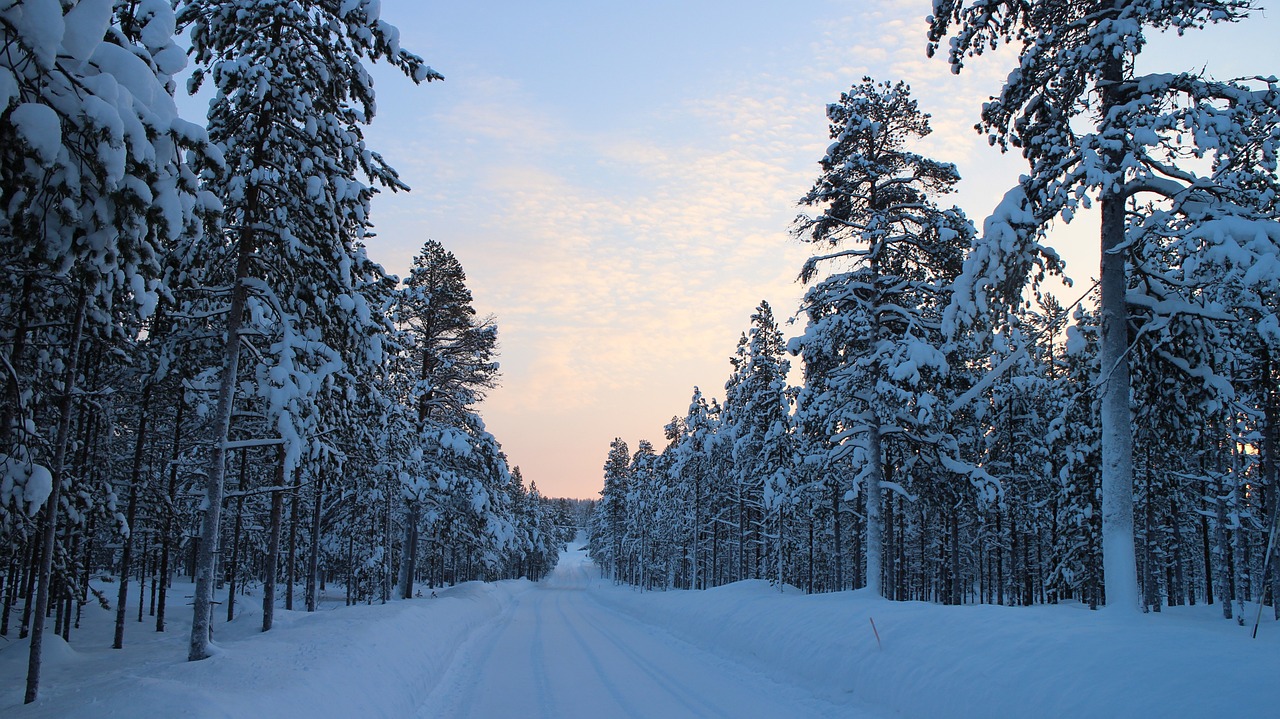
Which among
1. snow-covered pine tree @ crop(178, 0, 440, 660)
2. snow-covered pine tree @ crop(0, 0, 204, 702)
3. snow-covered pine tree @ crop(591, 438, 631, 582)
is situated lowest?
snow-covered pine tree @ crop(591, 438, 631, 582)

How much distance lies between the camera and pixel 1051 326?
1043 cm

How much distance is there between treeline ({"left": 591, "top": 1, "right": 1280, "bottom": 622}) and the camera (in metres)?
10.5

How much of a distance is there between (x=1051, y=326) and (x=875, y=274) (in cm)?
996

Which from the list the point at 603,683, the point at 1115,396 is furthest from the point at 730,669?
the point at 1115,396

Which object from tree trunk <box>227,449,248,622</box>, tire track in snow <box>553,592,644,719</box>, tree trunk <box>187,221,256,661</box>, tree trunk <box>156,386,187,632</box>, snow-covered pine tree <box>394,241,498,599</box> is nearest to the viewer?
tree trunk <box>187,221,256,661</box>

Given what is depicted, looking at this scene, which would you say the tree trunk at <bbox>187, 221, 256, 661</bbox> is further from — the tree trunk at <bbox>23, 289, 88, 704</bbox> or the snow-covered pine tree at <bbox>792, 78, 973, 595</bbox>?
the snow-covered pine tree at <bbox>792, 78, 973, 595</bbox>

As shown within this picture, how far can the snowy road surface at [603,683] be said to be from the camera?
435 inches

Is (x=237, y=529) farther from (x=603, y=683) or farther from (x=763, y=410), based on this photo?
(x=763, y=410)

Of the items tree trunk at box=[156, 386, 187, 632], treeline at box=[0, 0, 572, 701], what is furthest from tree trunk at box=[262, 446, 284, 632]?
tree trunk at box=[156, 386, 187, 632]

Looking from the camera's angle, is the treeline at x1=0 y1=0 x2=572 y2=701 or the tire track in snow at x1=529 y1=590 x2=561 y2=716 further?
the tire track in snow at x1=529 y1=590 x2=561 y2=716

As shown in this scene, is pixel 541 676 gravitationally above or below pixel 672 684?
below

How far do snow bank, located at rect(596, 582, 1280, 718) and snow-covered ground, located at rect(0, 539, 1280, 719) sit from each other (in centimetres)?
3

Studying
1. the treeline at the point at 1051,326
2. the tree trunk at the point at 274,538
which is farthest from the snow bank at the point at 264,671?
the treeline at the point at 1051,326

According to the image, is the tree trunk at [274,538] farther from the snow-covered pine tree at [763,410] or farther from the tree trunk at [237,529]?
the snow-covered pine tree at [763,410]
